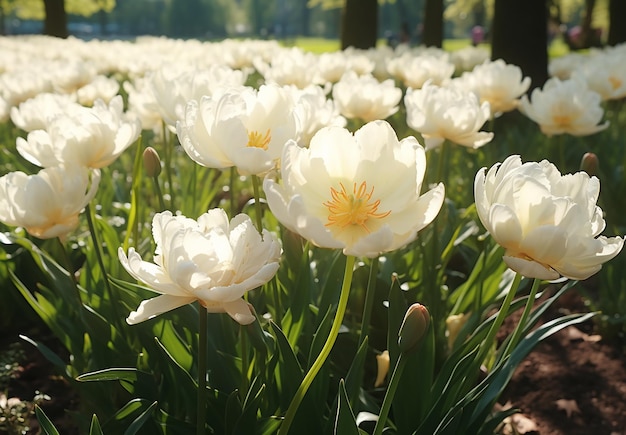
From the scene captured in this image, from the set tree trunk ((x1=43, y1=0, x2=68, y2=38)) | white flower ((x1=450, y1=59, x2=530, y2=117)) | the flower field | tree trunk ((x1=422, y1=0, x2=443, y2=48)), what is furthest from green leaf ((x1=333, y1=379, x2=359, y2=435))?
tree trunk ((x1=43, y1=0, x2=68, y2=38))

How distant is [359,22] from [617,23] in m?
3.92

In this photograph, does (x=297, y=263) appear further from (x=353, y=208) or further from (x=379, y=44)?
(x=379, y=44)

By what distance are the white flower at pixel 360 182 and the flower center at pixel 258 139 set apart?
340 mm

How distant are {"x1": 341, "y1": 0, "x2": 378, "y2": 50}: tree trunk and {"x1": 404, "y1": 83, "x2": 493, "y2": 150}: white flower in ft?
30.9

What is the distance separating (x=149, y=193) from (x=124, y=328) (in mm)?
2120

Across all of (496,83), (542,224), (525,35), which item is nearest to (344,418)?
(542,224)

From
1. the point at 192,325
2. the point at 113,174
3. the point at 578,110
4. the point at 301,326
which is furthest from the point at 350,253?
the point at 113,174

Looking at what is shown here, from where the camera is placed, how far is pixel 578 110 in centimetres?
258

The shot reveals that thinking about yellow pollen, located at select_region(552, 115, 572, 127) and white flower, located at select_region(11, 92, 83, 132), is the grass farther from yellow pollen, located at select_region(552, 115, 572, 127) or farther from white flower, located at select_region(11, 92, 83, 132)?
white flower, located at select_region(11, 92, 83, 132)

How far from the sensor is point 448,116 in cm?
202

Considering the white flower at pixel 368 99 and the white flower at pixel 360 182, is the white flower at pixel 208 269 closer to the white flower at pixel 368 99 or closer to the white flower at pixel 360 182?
the white flower at pixel 360 182

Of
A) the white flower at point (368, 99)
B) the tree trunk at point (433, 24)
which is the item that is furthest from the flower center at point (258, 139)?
the tree trunk at point (433, 24)

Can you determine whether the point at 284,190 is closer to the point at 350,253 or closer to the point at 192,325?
the point at 350,253

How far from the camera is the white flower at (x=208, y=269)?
1032 mm
